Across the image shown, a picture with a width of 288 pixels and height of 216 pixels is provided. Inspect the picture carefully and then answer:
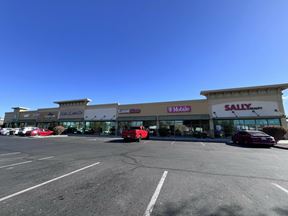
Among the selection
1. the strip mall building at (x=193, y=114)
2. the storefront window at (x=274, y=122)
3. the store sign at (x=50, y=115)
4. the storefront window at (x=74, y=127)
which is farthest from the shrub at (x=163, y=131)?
the store sign at (x=50, y=115)

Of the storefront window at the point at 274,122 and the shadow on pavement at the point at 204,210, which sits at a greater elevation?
the storefront window at the point at 274,122

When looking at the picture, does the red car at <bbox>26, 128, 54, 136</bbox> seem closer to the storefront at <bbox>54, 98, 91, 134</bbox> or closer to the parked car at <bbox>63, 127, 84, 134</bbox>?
the parked car at <bbox>63, 127, 84, 134</bbox>

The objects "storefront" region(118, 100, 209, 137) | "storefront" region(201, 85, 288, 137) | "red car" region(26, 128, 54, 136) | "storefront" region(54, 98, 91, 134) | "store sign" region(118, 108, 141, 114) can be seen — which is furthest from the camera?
"storefront" region(54, 98, 91, 134)

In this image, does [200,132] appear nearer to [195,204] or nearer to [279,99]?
[279,99]

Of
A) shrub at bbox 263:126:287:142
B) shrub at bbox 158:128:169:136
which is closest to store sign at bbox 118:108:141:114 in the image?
shrub at bbox 158:128:169:136

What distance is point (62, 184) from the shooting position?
16.1 feet

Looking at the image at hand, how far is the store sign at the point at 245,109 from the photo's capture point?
1000 inches

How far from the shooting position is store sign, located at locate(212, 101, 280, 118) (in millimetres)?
25411

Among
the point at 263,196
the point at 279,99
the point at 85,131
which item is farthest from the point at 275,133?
the point at 85,131

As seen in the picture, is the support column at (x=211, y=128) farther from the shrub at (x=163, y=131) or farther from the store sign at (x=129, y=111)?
the store sign at (x=129, y=111)

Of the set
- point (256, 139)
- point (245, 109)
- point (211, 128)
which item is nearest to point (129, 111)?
point (211, 128)

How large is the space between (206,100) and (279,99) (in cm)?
1075

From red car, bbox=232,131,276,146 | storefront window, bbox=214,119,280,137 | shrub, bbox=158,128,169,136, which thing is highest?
storefront window, bbox=214,119,280,137

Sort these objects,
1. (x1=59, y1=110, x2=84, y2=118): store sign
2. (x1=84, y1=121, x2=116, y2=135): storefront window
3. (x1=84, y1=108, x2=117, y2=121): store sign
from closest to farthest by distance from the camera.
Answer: (x1=84, y1=121, x2=116, y2=135): storefront window
(x1=84, y1=108, x2=117, y2=121): store sign
(x1=59, y1=110, x2=84, y2=118): store sign
